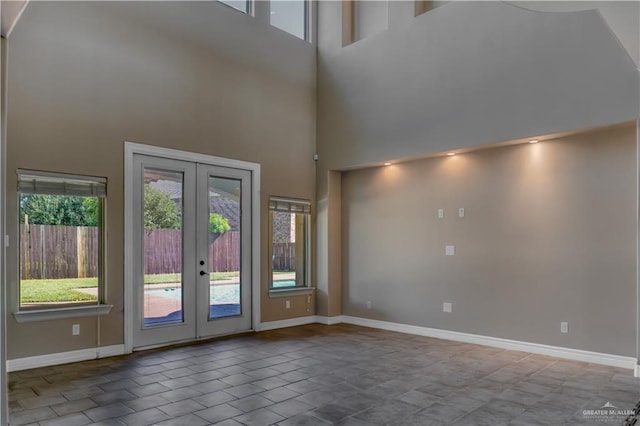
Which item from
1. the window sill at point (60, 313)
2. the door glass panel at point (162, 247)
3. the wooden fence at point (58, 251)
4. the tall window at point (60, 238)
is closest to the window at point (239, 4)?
the door glass panel at point (162, 247)

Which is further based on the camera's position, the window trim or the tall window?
the window trim

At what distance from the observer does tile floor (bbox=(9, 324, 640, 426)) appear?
130 inches

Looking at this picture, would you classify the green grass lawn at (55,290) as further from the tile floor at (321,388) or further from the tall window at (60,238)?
the tile floor at (321,388)

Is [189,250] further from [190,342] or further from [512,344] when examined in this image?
[512,344]

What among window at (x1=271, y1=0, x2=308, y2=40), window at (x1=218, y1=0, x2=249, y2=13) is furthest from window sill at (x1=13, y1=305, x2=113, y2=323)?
window at (x1=271, y1=0, x2=308, y2=40)

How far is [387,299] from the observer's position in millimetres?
6750

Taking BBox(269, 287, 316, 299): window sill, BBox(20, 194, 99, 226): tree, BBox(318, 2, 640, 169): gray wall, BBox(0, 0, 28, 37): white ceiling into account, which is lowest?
BBox(269, 287, 316, 299): window sill

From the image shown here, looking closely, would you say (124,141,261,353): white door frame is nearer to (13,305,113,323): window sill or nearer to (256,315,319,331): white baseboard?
(256,315,319,331): white baseboard

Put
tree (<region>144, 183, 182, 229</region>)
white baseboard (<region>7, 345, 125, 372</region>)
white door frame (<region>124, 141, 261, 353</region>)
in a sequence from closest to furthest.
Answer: white baseboard (<region>7, 345, 125, 372</region>) < white door frame (<region>124, 141, 261, 353</region>) < tree (<region>144, 183, 182, 229</region>)

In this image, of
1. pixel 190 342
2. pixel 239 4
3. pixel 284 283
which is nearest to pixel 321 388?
pixel 190 342

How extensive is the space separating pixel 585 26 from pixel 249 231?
478cm

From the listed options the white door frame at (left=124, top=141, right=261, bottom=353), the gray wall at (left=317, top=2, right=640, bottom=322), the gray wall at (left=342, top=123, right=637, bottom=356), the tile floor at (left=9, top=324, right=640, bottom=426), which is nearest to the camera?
the tile floor at (left=9, top=324, right=640, bottom=426)

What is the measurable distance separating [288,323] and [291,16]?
4.95 metres

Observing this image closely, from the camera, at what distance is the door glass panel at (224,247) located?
6.14 metres
